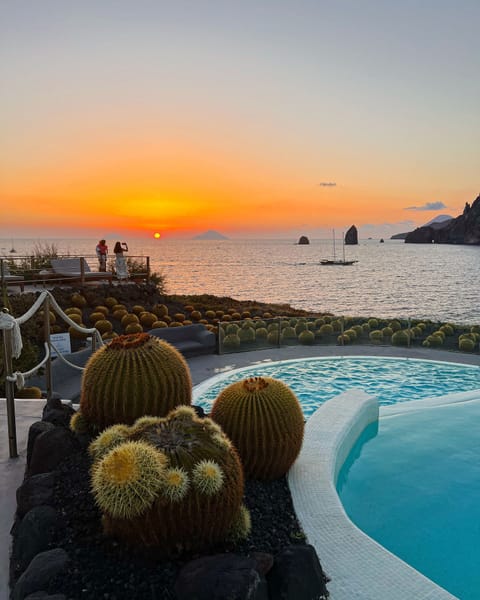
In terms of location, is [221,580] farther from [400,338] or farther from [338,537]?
[400,338]

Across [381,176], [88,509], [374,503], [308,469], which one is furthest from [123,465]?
[381,176]

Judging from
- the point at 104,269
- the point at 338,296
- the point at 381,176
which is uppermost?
the point at 381,176

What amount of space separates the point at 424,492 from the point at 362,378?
5.02m

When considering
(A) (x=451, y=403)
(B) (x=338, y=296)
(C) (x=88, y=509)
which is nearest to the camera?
(C) (x=88, y=509)

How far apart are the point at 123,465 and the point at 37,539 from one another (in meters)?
0.90

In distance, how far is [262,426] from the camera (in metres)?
4.63

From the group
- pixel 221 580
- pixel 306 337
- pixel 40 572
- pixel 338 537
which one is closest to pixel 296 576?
pixel 221 580

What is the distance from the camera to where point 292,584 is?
Result: 290cm

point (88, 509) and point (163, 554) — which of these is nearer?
point (163, 554)

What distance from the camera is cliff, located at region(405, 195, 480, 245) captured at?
139625 mm

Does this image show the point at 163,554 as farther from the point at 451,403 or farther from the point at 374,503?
the point at 451,403

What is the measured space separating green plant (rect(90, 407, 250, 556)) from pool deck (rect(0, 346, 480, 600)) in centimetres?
73

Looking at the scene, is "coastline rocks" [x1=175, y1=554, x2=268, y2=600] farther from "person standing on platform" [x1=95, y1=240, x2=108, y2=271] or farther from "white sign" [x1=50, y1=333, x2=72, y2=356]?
"person standing on platform" [x1=95, y1=240, x2=108, y2=271]

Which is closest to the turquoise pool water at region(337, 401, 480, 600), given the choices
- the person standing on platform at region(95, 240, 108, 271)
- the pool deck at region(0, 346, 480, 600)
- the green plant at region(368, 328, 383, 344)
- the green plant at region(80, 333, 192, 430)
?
the pool deck at region(0, 346, 480, 600)
